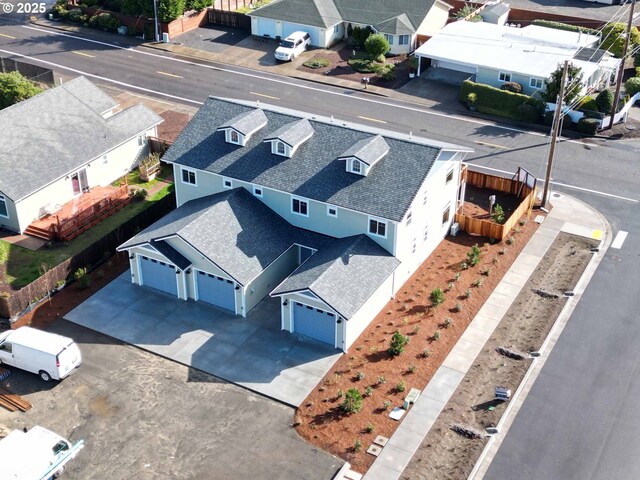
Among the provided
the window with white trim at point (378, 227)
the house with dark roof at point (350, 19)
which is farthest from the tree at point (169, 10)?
the window with white trim at point (378, 227)

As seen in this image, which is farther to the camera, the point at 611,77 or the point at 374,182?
the point at 611,77

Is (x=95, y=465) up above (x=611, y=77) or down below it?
below

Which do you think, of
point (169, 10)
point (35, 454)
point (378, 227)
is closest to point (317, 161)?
point (378, 227)

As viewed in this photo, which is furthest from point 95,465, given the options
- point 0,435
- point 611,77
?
point 611,77

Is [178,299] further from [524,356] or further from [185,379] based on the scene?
[524,356]

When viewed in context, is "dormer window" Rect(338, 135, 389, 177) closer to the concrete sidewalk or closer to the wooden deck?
the concrete sidewalk

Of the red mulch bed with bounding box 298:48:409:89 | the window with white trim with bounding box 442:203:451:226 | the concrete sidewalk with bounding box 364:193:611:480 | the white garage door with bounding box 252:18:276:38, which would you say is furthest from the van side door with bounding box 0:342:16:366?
the white garage door with bounding box 252:18:276:38
